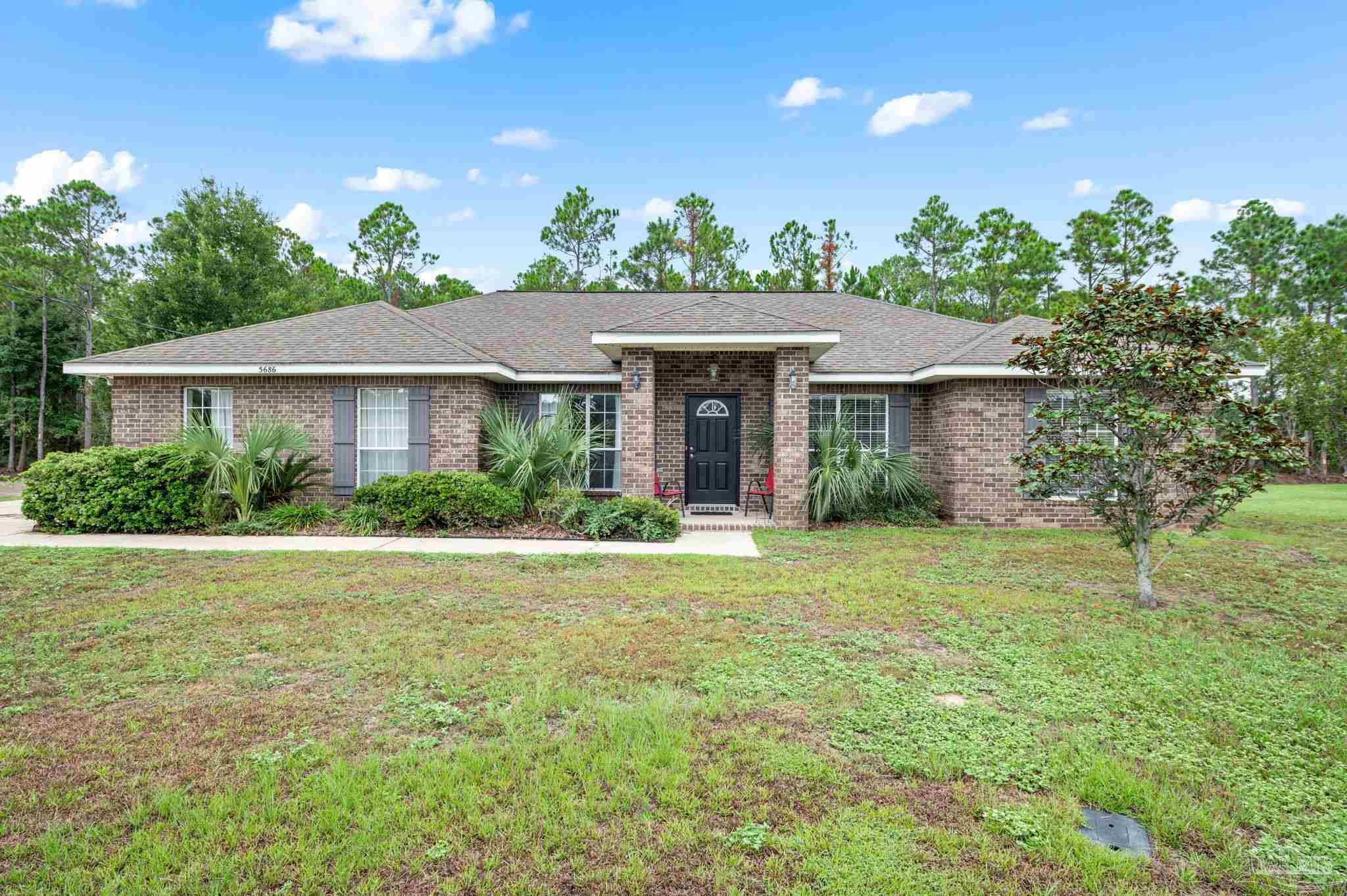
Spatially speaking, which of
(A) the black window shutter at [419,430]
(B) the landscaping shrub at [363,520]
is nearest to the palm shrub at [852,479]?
(A) the black window shutter at [419,430]

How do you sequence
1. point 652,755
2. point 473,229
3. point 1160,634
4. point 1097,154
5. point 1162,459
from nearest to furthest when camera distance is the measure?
point 652,755 < point 1160,634 < point 1162,459 < point 1097,154 < point 473,229

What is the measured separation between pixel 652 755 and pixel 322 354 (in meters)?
10.5

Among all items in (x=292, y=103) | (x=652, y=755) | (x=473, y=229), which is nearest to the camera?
(x=652, y=755)

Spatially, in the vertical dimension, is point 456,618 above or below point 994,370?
below

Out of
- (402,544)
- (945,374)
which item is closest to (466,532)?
(402,544)

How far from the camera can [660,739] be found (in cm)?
314

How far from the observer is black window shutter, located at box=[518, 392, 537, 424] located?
12.1m

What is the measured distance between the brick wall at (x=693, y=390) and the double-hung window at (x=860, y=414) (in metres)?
1.00

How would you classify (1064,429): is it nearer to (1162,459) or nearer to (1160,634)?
(1162,459)

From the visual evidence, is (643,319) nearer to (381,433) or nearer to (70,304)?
(381,433)

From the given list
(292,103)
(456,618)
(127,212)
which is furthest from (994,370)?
(127,212)

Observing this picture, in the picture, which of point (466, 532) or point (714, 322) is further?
point (714, 322)

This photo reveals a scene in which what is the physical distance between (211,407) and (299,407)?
1.80 m

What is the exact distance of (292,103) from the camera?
644 inches
